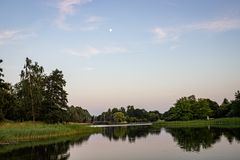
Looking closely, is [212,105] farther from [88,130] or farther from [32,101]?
[32,101]

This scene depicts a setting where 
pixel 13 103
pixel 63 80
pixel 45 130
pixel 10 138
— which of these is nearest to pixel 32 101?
pixel 13 103

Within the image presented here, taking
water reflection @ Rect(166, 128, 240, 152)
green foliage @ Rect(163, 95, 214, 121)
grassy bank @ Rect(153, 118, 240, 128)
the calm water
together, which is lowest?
the calm water

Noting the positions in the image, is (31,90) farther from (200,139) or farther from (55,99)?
(200,139)

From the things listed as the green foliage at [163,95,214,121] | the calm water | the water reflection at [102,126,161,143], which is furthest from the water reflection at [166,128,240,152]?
the green foliage at [163,95,214,121]

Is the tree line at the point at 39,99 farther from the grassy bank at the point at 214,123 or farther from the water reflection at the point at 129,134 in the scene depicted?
the grassy bank at the point at 214,123

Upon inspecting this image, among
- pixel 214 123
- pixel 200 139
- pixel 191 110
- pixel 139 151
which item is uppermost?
pixel 191 110

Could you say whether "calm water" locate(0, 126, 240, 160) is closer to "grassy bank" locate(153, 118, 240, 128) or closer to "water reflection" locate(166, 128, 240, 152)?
"water reflection" locate(166, 128, 240, 152)

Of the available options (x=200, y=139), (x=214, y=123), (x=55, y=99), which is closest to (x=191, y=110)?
(x=214, y=123)

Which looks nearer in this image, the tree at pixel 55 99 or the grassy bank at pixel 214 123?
the tree at pixel 55 99

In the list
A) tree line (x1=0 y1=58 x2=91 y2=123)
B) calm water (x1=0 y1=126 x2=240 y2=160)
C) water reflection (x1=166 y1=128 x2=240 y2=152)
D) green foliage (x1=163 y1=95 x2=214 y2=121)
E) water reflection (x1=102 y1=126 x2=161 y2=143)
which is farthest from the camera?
green foliage (x1=163 y1=95 x2=214 y2=121)

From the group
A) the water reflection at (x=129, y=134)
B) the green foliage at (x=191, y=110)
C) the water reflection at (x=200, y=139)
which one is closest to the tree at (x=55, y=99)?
the water reflection at (x=129, y=134)

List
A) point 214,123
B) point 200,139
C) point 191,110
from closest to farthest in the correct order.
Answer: point 200,139, point 214,123, point 191,110

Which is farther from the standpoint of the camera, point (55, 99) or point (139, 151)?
point (55, 99)

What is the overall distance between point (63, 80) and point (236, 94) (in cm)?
6051
